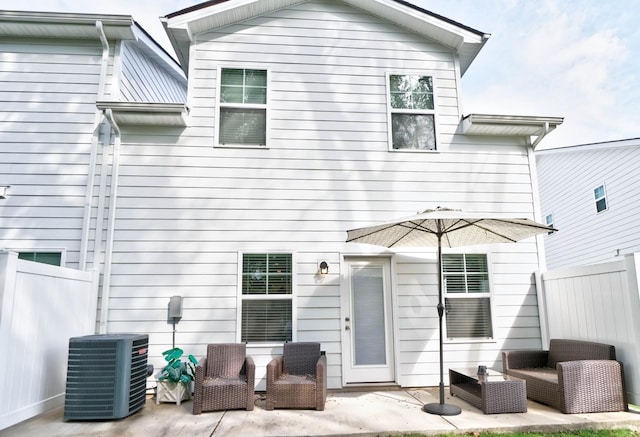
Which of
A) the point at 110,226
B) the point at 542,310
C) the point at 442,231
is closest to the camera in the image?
the point at 442,231

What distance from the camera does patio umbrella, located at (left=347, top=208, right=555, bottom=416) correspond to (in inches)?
165

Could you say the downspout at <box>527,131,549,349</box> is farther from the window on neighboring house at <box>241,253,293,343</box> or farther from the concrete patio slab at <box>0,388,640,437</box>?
the window on neighboring house at <box>241,253,293,343</box>

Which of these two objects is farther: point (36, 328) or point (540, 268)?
point (540, 268)

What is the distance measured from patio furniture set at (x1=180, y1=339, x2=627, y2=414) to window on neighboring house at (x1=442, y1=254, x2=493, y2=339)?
2.51 feet

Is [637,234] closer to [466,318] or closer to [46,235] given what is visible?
[466,318]

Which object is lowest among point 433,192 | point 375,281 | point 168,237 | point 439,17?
point 375,281

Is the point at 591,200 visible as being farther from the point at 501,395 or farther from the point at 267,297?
the point at 267,297

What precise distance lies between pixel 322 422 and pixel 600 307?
139 inches

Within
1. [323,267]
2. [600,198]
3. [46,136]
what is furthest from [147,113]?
[600,198]

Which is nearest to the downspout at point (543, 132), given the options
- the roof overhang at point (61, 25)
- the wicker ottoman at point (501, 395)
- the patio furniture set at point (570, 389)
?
the patio furniture set at point (570, 389)

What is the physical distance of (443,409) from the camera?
4238 mm

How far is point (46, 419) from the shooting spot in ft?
13.5

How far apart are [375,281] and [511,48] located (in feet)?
38.6

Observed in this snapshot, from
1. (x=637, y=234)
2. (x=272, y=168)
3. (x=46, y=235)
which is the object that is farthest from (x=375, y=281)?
(x=637, y=234)
